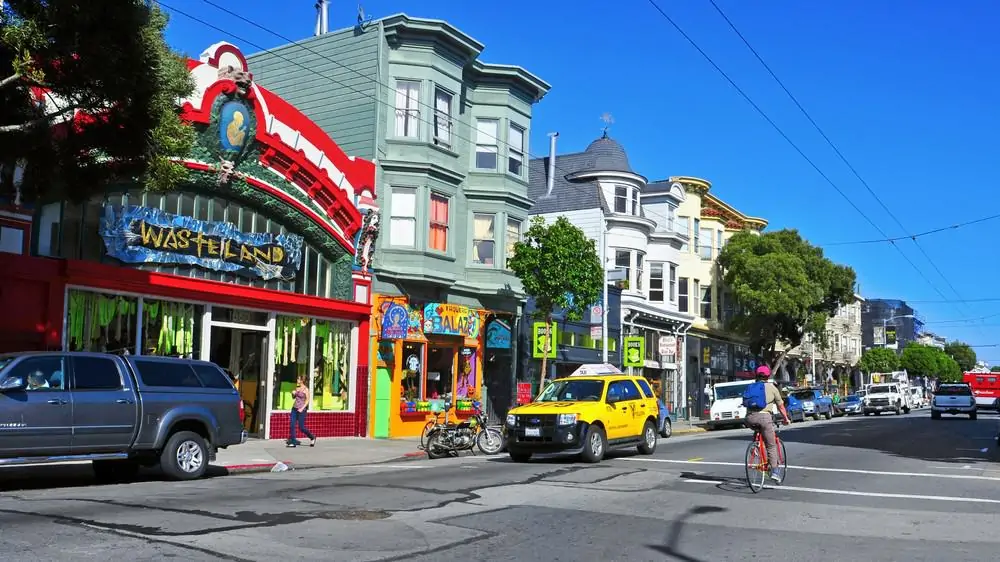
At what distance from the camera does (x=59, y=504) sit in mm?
10578

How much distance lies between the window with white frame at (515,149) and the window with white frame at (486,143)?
21.2 inches

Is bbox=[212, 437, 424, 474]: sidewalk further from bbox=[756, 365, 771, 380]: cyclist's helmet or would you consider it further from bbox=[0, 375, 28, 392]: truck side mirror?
bbox=[756, 365, 771, 380]: cyclist's helmet

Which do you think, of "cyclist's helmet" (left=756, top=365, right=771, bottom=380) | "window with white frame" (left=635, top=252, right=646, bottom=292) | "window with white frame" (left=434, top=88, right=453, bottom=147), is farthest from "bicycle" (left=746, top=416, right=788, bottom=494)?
"window with white frame" (left=635, top=252, right=646, bottom=292)

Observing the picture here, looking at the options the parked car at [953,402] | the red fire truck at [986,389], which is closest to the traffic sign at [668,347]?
the parked car at [953,402]

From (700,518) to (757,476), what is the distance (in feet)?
9.90

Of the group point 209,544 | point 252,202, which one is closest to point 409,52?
point 252,202

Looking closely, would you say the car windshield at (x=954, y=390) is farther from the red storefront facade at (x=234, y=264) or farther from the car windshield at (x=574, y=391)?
the car windshield at (x=574, y=391)

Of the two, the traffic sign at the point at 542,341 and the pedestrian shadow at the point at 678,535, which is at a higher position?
the traffic sign at the point at 542,341

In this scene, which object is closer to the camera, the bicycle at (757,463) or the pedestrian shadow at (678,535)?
the pedestrian shadow at (678,535)

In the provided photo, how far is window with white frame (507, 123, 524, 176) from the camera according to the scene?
3008 cm

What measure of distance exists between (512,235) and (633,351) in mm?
8739

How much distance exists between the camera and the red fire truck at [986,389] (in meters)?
55.7

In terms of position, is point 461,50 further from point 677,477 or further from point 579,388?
point 677,477

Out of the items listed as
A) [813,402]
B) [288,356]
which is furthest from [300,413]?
[813,402]
